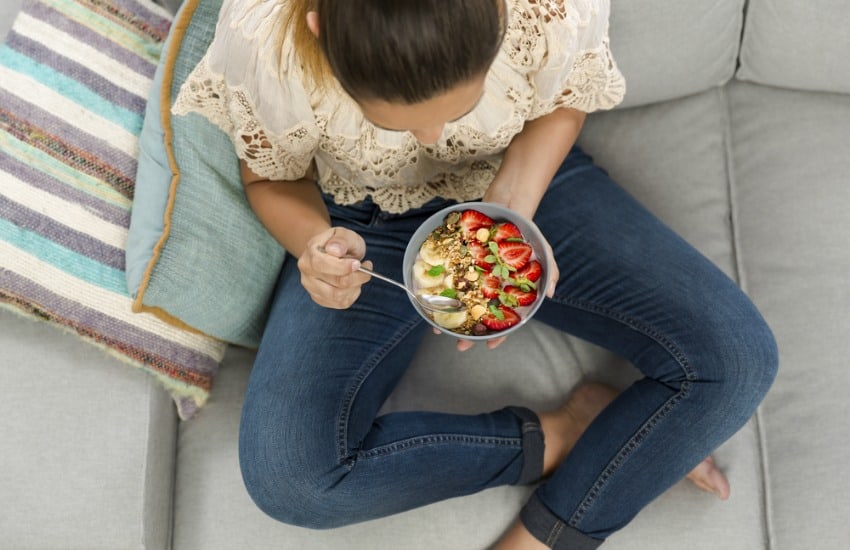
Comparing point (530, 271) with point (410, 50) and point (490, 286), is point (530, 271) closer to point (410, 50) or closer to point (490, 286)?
point (490, 286)

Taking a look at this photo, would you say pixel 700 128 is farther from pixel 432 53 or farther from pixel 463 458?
pixel 432 53

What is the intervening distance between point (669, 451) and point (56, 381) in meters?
1.00

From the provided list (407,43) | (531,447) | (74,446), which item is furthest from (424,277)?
(74,446)

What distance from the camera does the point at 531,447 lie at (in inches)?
48.2

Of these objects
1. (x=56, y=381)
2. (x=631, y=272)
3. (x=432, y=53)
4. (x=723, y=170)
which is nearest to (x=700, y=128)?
(x=723, y=170)

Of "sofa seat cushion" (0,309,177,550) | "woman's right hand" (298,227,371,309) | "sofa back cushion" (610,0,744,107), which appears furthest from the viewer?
"sofa back cushion" (610,0,744,107)

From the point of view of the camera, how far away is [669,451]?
115 centimetres

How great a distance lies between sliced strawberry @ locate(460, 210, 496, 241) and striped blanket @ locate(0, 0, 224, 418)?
0.57 meters

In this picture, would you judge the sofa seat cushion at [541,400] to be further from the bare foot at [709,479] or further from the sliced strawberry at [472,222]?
the sliced strawberry at [472,222]

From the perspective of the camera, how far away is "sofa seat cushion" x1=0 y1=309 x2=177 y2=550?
1159mm

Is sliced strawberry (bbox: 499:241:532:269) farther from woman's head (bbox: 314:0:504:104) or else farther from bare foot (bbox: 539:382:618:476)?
bare foot (bbox: 539:382:618:476)

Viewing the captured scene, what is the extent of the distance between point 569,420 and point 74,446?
826 mm

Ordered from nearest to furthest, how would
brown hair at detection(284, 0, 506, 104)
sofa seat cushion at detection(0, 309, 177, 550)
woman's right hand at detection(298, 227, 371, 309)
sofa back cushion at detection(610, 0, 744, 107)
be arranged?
brown hair at detection(284, 0, 506, 104), woman's right hand at detection(298, 227, 371, 309), sofa seat cushion at detection(0, 309, 177, 550), sofa back cushion at detection(610, 0, 744, 107)

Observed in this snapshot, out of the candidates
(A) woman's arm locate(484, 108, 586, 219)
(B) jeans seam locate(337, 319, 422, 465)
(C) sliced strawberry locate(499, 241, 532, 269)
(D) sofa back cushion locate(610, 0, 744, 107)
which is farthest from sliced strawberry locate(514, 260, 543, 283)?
(D) sofa back cushion locate(610, 0, 744, 107)
